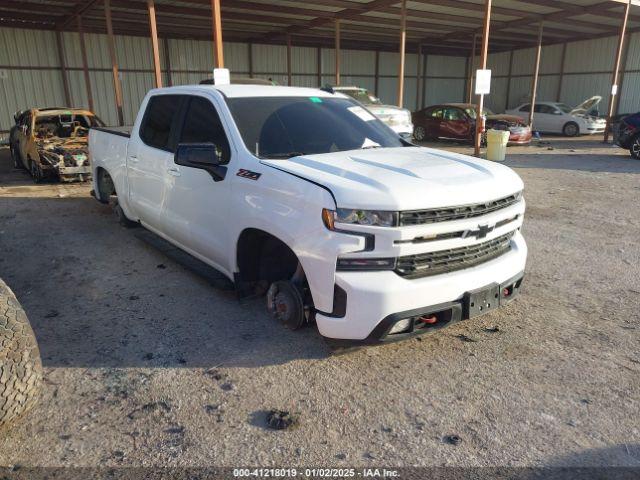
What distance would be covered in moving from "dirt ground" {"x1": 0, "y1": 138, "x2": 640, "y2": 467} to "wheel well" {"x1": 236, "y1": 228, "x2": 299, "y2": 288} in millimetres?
400

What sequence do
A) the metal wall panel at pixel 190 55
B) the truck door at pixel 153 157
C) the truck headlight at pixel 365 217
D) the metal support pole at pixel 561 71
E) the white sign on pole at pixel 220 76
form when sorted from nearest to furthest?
the truck headlight at pixel 365 217
the truck door at pixel 153 157
the white sign on pole at pixel 220 76
the metal wall panel at pixel 190 55
the metal support pole at pixel 561 71

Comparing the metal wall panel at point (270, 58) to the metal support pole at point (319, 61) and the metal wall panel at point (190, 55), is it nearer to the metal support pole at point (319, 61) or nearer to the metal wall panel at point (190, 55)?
the metal support pole at point (319, 61)

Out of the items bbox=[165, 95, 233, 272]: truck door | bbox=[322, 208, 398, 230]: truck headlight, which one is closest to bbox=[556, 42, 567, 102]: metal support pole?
bbox=[165, 95, 233, 272]: truck door

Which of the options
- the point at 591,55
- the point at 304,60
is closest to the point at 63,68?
the point at 304,60

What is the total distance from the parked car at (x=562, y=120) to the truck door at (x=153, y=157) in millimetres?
21054

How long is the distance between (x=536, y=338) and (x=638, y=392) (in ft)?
2.64

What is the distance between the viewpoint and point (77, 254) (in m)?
5.98

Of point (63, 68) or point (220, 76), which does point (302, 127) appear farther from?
point (63, 68)

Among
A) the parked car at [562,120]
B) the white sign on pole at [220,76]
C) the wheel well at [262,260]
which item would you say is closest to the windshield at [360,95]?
the white sign on pole at [220,76]

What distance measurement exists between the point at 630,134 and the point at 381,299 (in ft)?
48.4

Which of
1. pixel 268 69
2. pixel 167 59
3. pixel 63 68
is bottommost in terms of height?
pixel 63 68

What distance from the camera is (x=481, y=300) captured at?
10.9 feet

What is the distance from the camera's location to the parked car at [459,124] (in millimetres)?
18016

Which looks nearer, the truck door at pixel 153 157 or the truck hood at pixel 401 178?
the truck hood at pixel 401 178
